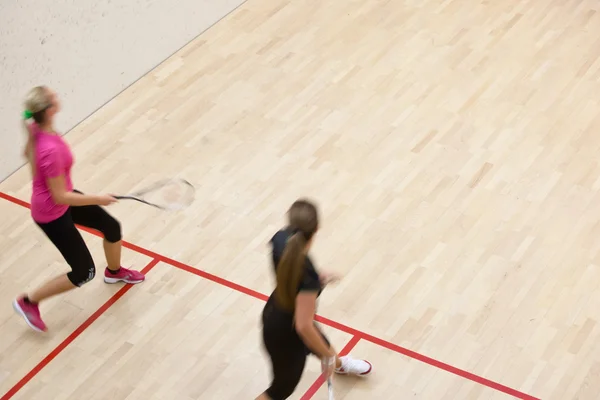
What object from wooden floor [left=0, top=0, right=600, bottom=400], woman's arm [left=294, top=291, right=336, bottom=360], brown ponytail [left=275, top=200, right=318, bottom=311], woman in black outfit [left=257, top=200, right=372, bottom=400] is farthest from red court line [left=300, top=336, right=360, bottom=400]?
brown ponytail [left=275, top=200, right=318, bottom=311]

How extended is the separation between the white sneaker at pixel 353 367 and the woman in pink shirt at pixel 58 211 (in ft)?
3.47

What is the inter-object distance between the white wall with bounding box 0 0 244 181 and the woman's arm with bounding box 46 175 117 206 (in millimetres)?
1617

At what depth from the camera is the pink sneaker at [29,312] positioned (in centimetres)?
372

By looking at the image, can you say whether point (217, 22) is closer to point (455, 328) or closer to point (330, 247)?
point (330, 247)

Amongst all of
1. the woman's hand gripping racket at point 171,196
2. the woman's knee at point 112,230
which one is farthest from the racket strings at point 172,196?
the woman's knee at point 112,230

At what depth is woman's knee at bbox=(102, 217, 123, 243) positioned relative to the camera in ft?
11.9

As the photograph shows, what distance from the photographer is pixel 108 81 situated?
5242 mm

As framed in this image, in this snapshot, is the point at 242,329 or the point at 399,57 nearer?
the point at 242,329

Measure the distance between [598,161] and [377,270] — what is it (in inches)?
55.7

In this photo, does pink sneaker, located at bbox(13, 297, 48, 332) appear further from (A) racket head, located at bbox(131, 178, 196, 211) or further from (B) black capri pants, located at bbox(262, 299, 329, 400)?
(B) black capri pants, located at bbox(262, 299, 329, 400)

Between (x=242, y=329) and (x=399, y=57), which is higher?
(x=399, y=57)

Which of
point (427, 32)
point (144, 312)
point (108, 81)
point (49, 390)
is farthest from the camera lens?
point (427, 32)

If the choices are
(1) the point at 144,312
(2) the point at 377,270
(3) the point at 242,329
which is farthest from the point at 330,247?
(1) the point at 144,312

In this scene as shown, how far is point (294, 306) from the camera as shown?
2.66 m
